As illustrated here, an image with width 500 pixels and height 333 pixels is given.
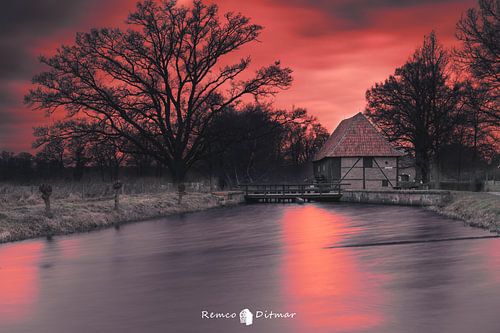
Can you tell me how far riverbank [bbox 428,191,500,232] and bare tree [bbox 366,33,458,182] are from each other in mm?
16741

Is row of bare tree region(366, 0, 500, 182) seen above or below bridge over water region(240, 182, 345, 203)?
above

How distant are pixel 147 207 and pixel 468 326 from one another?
24.4 meters

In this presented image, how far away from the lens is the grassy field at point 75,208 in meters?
21.2

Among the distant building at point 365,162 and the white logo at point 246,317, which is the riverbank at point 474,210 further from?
the distant building at point 365,162

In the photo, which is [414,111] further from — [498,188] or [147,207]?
[147,207]

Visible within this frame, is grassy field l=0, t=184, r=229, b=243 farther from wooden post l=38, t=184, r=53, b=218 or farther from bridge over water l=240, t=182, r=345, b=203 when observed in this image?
bridge over water l=240, t=182, r=345, b=203

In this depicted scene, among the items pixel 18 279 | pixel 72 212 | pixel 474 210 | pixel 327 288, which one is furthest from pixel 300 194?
pixel 327 288

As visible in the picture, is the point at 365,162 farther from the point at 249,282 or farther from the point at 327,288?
the point at 327,288

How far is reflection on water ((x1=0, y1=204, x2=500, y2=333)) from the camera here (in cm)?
930

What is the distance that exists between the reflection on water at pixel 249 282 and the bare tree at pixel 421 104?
28881 millimetres

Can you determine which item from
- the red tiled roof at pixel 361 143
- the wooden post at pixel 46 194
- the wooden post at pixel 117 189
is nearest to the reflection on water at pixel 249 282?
the wooden post at pixel 46 194

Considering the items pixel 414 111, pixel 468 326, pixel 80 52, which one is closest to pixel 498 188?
pixel 414 111

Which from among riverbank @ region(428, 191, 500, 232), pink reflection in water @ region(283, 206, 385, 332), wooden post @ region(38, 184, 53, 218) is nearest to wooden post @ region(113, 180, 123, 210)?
wooden post @ region(38, 184, 53, 218)

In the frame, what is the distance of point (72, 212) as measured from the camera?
24.6 m
